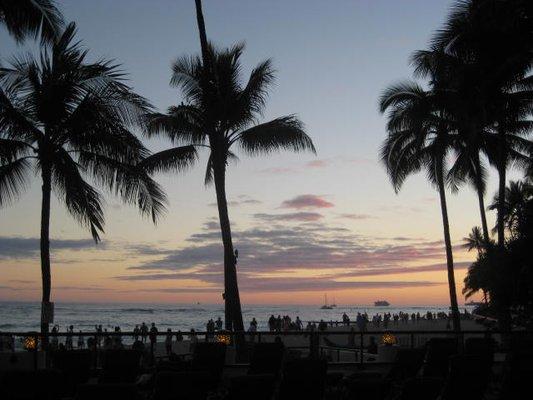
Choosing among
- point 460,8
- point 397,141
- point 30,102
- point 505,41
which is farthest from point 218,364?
point 397,141

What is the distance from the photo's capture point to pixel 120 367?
36.7 ft

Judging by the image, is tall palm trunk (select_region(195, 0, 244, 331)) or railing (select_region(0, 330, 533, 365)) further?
tall palm trunk (select_region(195, 0, 244, 331))

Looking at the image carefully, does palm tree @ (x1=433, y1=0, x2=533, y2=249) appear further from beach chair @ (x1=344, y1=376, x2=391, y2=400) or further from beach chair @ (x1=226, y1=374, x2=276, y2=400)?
beach chair @ (x1=226, y1=374, x2=276, y2=400)

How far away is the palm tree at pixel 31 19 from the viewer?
17.1 m

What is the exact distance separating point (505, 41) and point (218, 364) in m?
15.5

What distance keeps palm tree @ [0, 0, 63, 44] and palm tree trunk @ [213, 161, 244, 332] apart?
760 cm

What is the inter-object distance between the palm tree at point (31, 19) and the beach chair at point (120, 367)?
933 centimetres

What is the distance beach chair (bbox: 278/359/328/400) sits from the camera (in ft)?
28.8

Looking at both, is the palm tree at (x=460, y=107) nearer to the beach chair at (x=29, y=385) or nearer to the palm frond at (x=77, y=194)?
the palm frond at (x=77, y=194)

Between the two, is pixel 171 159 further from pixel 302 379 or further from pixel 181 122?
pixel 302 379

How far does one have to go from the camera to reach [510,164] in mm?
38219

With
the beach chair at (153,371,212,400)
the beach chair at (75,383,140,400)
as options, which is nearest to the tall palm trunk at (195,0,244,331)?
the beach chair at (153,371,212,400)

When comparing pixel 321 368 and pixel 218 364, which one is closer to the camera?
pixel 321 368

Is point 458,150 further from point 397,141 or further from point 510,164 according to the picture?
point 510,164
